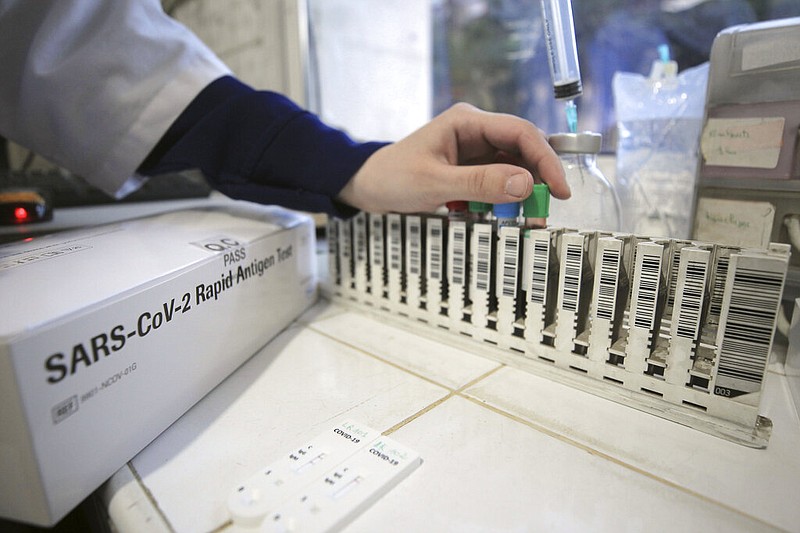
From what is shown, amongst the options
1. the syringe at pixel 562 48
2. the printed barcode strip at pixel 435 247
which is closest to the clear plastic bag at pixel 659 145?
the syringe at pixel 562 48

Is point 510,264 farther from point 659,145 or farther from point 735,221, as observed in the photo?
point 659,145

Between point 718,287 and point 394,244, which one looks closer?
point 718,287

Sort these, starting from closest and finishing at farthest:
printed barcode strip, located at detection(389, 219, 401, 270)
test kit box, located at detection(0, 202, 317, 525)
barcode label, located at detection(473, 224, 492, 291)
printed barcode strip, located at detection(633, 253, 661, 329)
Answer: test kit box, located at detection(0, 202, 317, 525) < printed barcode strip, located at detection(633, 253, 661, 329) < barcode label, located at detection(473, 224, 492, 291) < printed barcode strip, located at detection(389, 219, 401, 270)

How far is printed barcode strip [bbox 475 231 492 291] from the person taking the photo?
49cm

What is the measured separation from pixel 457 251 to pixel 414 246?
2.7 inches

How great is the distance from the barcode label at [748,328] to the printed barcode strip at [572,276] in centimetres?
12

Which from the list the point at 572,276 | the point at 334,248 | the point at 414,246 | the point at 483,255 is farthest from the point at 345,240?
the point at 572,276

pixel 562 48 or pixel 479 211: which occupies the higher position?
pixel 562 48

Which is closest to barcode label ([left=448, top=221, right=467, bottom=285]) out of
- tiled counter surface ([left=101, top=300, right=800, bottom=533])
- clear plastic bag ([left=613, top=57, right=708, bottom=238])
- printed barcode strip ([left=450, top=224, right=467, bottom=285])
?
printed barcode strip ([left=450, top=224, right=467, bottom=285])

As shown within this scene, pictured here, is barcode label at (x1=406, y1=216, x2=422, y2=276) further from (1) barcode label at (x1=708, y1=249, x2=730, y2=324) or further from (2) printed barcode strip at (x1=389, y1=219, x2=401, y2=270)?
(1) barcode label at (x1=708, y1=249, x2=730, y2=324)

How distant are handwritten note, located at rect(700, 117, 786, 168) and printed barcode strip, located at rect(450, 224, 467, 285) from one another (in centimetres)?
31

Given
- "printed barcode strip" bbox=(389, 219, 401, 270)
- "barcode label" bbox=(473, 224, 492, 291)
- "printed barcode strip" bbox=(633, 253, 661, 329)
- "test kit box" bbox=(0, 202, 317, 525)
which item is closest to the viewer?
"test kit box" bbox=(0, 202, 317, 525)

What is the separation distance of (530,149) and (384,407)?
0.34 meters

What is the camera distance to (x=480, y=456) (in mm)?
348
